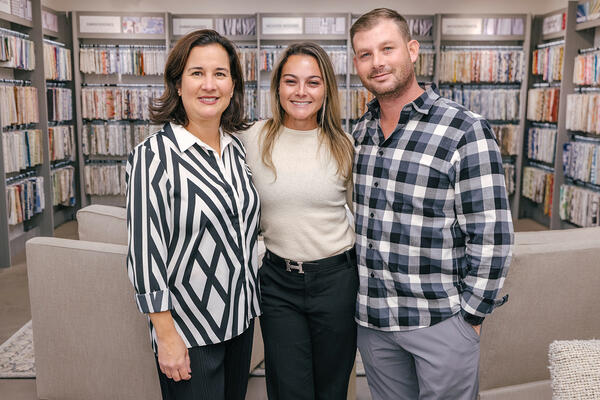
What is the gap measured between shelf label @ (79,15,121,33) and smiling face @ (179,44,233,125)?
6.29 metres

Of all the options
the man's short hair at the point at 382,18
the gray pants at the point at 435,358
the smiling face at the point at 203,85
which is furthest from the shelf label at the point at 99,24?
the gray pants at the point at 435,358

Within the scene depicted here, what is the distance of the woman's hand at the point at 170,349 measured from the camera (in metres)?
1.50

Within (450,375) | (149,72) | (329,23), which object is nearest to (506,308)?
(450,375)

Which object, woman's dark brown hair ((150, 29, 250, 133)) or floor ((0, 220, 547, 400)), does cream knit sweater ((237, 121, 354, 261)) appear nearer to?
woman's dark brown hair ((150, 29, 250, 133))

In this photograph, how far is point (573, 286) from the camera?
215cm

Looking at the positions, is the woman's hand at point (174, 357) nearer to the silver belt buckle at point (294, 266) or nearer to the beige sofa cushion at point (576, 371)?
the silver belt buckle at point (294, 266)

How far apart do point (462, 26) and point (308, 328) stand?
6.44 m

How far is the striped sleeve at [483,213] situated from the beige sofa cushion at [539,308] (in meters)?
0.61

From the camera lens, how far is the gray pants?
162cm

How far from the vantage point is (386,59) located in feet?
5.54

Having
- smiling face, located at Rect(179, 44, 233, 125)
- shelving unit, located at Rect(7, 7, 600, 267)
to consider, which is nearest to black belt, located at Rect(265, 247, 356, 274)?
smiling face, located at Rect(179, 44, 233, 125)

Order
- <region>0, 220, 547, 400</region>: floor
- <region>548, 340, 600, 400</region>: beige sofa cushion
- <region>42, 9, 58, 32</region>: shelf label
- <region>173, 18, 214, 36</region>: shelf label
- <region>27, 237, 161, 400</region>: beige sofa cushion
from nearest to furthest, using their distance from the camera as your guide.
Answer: <region>548, 340, 600, 400</region>: beige sofa cushion → <region>27, 237, 161, 400</region>: beige sofa cushion → <region>0, 220, 547, 400</region>: floor → <region>42, 9, 58, 32</region>: shelf label → <region>173, 18, 214, 36</region>: shelf label

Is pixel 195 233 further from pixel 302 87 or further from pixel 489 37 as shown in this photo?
pixel 489 37

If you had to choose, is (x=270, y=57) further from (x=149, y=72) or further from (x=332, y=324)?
(x=332, y=324)
